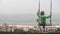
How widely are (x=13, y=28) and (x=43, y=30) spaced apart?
50 cm

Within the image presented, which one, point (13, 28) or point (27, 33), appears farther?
point (13, 28)

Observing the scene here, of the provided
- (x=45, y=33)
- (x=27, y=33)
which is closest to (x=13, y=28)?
(x=27, y=33)

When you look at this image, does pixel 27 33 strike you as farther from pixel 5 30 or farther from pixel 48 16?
pixel 48 16

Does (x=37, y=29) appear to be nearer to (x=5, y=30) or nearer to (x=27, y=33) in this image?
(x=27, y=33)

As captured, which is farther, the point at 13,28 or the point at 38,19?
the point at 38,19

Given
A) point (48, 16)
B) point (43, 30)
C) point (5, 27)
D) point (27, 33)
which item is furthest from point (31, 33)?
point (48, 16)

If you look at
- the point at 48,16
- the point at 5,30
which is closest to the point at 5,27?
the point at 5,30

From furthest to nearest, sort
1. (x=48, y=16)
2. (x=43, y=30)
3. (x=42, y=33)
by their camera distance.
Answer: (x=48, y=16) → (x=43, y=30) → (x=42, y=33)

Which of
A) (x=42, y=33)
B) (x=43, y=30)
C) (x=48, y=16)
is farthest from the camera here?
(x=48, y=16)

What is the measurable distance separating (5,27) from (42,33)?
2.10ft

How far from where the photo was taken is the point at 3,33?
3.05 m

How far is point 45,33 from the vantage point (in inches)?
119

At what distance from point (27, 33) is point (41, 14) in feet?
4.26

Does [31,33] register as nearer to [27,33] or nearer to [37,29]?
[27,33]
